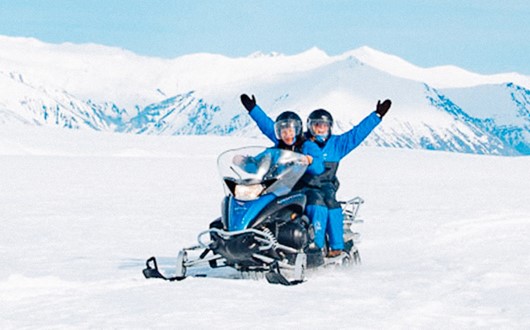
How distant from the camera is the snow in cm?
590

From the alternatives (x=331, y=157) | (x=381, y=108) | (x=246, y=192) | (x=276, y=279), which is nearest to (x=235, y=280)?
(x=276, y=279)

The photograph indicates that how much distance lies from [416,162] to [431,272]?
31211 millimetres

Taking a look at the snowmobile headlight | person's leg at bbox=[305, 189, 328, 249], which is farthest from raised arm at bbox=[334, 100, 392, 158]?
the snowmobile headlight

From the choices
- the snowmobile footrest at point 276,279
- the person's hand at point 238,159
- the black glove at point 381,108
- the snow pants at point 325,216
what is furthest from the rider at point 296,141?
the snowmobile footrest at point 276,279

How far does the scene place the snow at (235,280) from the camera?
5902 mm

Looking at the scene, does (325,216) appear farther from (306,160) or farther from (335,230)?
(306,160)

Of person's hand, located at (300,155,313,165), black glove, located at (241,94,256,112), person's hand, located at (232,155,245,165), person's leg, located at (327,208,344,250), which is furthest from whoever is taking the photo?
black glove, located at (241,94,256,112)

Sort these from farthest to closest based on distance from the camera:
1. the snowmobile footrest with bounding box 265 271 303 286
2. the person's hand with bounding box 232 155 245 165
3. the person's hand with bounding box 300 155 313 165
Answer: the person's hand with bounding box 300 155 313 165 < the person's hand with bounding box 232 155 245 165 < the snowmobile footrest with bounding box 265 271 303 286

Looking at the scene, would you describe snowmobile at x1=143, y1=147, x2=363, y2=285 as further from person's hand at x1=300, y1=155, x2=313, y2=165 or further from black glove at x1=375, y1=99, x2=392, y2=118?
black glove at x1=375, y1=99, x2=392, y2=118

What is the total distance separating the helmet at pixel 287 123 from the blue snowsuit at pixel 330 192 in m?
0.31

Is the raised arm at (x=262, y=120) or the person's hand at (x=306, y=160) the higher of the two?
the raised arm at (x=262, y=120)

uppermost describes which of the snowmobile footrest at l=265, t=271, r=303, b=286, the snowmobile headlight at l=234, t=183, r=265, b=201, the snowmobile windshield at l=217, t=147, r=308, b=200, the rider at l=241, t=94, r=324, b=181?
the rider at l=241, t=94, r=324, b=181

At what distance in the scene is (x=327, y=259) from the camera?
828 cm

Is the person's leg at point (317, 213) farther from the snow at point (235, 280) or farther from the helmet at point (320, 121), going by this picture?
the helmet at point (320, 121)
